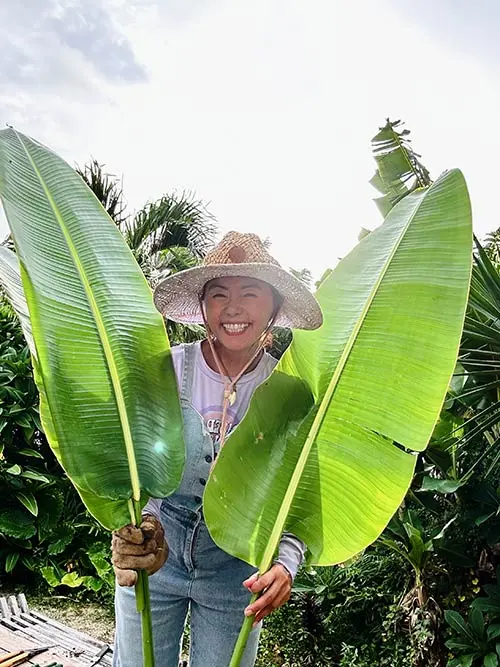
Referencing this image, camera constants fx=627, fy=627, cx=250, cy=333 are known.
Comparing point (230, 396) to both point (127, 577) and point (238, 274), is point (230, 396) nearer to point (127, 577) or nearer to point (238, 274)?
point (238, 274)

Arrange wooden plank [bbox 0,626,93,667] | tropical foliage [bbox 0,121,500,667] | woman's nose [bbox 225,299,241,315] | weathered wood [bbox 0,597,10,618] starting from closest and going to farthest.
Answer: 1. woman's nose [bbox 225,299,241,315]
2. tropical foliage [bbox 0,121,500,667]
3. wooden plank [bbox 0,626,93,667]
4. weathered wood [bbox 0,597,10,618]

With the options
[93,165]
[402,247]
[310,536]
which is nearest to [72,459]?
[310,536]

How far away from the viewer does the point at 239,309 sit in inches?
47.1

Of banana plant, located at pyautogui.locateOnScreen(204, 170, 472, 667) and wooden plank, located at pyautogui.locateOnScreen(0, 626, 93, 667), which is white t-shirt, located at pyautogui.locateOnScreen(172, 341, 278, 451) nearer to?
banana plant, located at pyautogui.locateOnScreen(204, 170, 472, 667)

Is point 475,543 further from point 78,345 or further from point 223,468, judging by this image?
point 78,345

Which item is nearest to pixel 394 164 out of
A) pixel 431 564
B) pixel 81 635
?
pixel 431 564

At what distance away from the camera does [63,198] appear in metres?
1.10

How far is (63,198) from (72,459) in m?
0.46

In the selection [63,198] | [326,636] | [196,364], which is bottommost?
[326,636]

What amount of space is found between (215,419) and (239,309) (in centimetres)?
23

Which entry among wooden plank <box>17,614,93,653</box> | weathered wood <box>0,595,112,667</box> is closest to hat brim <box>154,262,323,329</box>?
weathered wood <box>0,595,112,667</box>

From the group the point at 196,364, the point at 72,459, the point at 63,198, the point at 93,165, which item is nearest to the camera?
the point at 72,459

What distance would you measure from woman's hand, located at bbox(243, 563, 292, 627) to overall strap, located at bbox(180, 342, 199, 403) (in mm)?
411

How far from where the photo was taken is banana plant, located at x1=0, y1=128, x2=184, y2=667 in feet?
3.09
